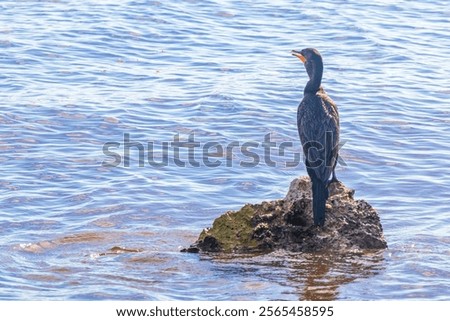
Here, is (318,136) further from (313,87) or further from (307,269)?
(307,269)

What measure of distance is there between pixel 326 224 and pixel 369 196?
9.09ft

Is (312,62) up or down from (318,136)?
up

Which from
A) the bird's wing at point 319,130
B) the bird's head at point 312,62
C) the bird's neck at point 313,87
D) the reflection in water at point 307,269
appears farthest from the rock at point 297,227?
the bird's head at point 312,62

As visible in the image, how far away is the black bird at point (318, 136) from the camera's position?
770 centimetres

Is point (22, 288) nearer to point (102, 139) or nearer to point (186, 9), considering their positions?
point (102, 139)

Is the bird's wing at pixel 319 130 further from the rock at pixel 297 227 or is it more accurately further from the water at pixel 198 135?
the water at pixel 198 135

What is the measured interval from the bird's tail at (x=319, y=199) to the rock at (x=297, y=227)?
98 millimetres

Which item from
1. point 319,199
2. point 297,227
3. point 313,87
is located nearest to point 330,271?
point 297,227

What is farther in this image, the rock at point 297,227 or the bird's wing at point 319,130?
the bird's wing at point 319,130

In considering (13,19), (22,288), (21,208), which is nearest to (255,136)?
(21,208)

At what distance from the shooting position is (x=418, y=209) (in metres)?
10.0

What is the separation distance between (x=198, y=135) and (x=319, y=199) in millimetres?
4927

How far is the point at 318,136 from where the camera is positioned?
8414 millimetres

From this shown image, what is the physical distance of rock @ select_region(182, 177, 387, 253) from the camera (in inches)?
307
